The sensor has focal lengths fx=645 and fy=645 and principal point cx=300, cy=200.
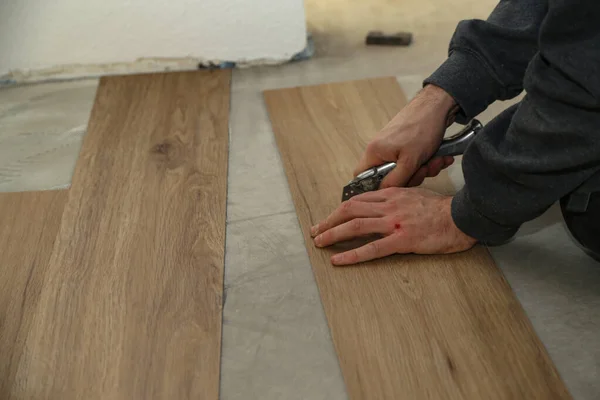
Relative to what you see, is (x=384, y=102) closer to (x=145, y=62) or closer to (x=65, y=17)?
(x=145, y=62)

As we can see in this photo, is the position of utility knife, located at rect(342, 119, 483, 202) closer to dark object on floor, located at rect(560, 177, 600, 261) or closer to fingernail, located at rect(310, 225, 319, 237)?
fingernail, located at rect(310, 225, 319, 237)

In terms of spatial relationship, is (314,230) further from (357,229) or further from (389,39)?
(389,39)

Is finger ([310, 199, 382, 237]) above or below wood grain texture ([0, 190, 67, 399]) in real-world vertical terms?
above

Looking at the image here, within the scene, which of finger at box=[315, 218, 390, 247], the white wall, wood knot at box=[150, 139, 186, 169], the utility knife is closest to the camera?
finger at box=[315, 218, 390, 247]

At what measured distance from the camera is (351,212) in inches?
58.7

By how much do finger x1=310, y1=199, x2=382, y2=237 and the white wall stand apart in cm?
103

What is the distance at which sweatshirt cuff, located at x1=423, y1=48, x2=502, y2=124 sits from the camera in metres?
1.55

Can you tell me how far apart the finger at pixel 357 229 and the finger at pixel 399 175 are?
0.14 metres

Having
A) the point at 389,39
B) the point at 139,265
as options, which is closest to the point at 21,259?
the point at 139,265

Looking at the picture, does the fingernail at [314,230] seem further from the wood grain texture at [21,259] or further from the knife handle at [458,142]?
the wood grain texture at [21,259]

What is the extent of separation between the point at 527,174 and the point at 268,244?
0.65 metres

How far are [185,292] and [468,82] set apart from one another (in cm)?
83

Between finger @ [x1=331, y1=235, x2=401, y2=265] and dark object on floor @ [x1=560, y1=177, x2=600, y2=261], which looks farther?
finger @ [x1=331, y1=235, x2=401, y2=265]

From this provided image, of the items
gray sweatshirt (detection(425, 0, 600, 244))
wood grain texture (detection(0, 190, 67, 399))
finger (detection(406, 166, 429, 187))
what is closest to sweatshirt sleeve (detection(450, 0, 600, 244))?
gray sweatshirt (detection(425, 0, 600, 244))
